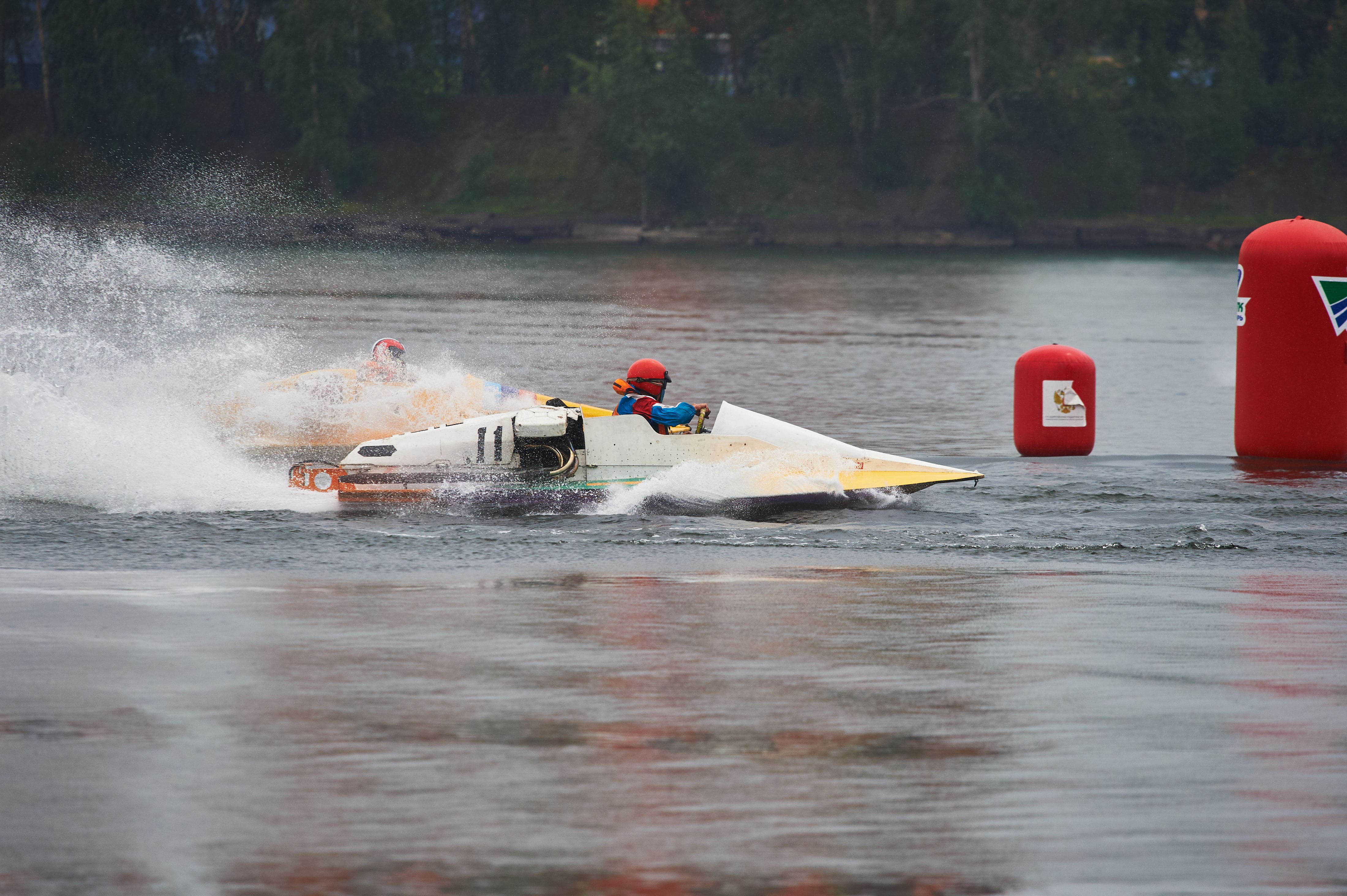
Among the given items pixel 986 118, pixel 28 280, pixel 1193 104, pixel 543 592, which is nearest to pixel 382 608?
pixel 543 592

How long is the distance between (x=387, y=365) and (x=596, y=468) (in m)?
5.40

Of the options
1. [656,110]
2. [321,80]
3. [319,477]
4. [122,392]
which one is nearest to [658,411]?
[319,477]

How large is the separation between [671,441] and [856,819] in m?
7.72

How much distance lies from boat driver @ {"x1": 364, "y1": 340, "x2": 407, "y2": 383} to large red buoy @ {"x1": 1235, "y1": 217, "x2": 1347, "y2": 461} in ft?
29.1

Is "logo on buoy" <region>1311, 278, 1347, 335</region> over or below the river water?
over

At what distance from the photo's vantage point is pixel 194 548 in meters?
12.8

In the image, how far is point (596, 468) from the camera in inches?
572

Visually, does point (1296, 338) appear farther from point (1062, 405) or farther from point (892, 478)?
point (892, 478)

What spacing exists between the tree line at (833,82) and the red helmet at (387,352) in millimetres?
61774

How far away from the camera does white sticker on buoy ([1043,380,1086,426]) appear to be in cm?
1830

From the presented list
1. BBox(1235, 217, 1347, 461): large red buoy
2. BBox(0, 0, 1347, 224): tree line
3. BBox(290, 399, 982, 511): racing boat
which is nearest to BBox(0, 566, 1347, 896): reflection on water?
BBox(290, 399, 982, 511): racing boat

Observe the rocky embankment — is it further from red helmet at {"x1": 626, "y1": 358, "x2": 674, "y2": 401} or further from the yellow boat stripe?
the yellow boat stripe

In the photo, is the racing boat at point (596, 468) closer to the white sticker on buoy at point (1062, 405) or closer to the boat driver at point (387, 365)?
the white sticker on buoy at point (1062, 405)

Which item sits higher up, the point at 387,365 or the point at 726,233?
the point at 726,233
